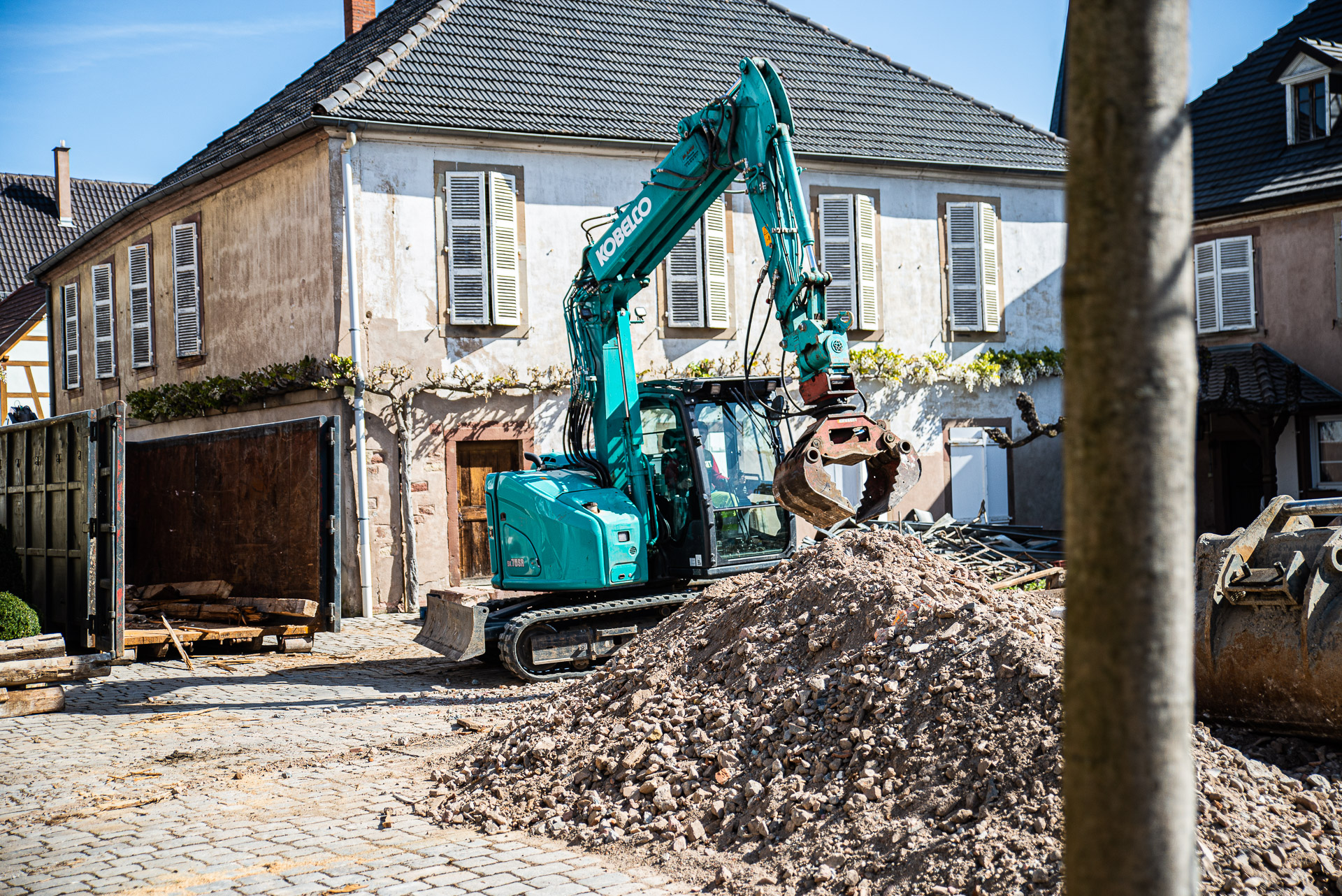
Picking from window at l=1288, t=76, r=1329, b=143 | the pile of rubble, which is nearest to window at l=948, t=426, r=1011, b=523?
window at l=1288, t=76, r=1329, b=143

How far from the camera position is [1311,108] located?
2086cm

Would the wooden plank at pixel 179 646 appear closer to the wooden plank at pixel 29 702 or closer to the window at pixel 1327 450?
the wooden plank at pixel 29 702

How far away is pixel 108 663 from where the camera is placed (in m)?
10.2

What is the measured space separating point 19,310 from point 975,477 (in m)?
23.5

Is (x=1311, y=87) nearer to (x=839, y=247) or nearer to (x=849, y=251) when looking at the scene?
(x=849, y=251)

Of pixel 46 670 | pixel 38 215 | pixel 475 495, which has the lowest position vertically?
pixel 46 670

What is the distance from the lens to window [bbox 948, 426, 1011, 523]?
19.4 metres

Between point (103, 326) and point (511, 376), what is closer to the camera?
point (511, 376)

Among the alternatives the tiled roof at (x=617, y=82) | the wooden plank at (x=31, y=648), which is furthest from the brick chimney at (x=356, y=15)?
the wooden plank at (x=31, y=648)

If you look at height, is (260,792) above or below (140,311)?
below

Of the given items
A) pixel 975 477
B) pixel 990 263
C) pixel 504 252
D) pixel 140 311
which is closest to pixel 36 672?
pixel 504 252

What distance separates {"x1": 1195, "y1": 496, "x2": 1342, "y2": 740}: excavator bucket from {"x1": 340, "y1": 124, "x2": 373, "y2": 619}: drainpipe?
11.6 meters

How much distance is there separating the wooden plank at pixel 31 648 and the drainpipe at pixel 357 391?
5634 mm

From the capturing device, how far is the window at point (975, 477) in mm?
19438
